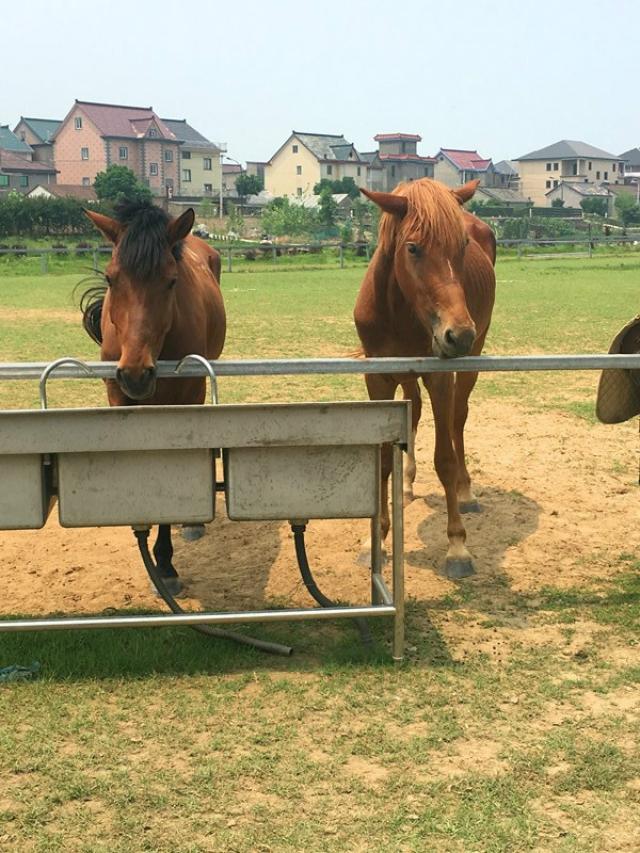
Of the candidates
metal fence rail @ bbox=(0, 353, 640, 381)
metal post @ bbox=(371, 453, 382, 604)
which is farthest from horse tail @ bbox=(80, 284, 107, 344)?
metal post @ bbox=(371, 453, 382, 604)

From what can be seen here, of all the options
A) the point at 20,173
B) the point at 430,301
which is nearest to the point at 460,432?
the point at 430,301

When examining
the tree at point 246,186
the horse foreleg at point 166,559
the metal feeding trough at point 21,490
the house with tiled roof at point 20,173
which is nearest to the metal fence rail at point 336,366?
the metal feeding trough at point 21,490

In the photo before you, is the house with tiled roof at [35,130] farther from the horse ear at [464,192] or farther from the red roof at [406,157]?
the horse ear at [464,192]

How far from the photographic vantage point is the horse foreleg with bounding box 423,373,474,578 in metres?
5.33

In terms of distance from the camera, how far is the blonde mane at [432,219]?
4738 millimetres

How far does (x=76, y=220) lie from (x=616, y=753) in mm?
51813

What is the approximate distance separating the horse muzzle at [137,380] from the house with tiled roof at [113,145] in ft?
300

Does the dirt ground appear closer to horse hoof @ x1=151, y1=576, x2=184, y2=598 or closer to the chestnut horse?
horse hoof @ x1=151, y1=576, x2=184, y2=598

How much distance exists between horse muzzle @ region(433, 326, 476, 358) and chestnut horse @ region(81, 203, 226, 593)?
139 centimetres

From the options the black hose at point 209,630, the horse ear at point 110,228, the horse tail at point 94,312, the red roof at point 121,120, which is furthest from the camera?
the red roof at point 121,120

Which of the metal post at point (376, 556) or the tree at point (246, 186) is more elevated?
the tree at point (246, 186)

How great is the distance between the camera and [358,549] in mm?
5871

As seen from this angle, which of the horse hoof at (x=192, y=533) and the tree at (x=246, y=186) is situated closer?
the horse hoof at (x=192, y=533)

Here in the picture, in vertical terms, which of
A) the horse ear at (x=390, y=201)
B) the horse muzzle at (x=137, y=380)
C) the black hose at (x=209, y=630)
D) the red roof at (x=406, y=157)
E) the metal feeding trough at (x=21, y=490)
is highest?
the red roof at (x=406, y=157)
